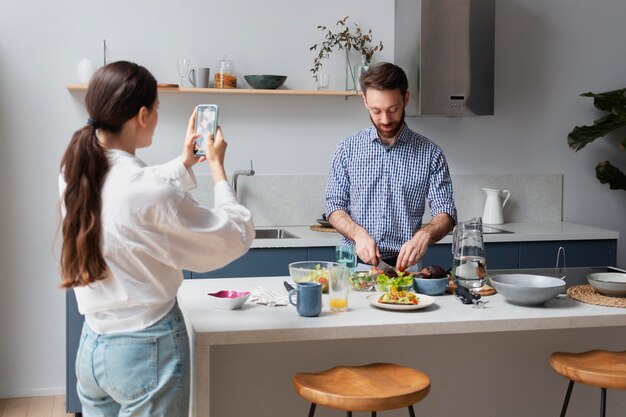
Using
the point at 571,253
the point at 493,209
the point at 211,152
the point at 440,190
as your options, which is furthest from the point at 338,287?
the point at 493,209

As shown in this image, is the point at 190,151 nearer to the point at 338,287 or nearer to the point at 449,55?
the point at 338,287

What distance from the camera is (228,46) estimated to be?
189 inches

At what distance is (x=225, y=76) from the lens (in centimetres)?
466

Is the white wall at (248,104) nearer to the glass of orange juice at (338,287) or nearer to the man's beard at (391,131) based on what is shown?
the man's beard at (391,131)

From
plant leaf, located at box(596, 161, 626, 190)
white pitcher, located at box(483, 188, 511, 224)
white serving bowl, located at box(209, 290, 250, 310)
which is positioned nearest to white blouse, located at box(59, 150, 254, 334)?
white serving bowl, located at box(209, 290, 250, 310)

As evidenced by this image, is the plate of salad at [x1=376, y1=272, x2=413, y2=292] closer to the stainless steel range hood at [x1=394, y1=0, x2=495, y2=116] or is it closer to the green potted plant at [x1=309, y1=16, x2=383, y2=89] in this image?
the stainless steel range hood at [x1=394, y1=0, x2=495, y2=116]

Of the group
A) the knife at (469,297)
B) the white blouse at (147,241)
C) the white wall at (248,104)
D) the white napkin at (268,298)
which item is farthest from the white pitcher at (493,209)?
the white blouse at (147,241)

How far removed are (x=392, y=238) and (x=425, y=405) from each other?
76cm

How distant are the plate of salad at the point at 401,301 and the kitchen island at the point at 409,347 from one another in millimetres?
22

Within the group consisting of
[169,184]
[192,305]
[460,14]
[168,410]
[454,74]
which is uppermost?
[460,14]

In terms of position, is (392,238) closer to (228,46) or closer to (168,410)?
(168,410)

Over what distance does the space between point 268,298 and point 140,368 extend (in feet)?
2.35

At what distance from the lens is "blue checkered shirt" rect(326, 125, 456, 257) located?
11.3 ft

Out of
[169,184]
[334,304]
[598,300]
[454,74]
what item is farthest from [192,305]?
[454,74]
